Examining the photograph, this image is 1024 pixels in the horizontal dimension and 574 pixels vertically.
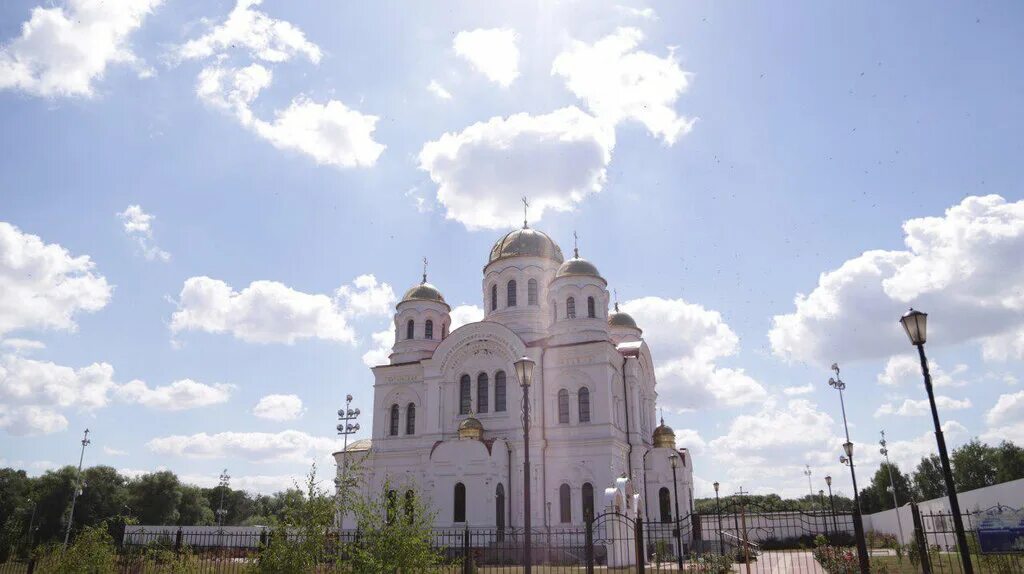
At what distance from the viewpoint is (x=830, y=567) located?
18438 millimetres

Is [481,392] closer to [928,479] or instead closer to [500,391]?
[500,391]

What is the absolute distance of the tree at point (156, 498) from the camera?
5756 centimetres

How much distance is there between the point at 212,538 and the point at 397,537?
3127cm

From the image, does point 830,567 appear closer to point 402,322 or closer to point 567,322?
→ point 567,322

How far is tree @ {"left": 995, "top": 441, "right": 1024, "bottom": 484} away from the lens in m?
51.6

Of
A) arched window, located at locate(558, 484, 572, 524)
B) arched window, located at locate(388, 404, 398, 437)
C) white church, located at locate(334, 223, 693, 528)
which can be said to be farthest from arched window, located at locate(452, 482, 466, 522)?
arched window, located at locate(388, 404, 398, 437)

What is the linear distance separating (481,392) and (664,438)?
30.1ft

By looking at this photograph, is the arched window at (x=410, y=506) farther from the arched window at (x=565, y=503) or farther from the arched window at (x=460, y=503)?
the arched window at (x=565, y=503)

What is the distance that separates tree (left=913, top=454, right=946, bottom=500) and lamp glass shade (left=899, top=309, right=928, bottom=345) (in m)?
61.6

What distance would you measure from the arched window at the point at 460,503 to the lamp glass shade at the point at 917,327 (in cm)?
2120

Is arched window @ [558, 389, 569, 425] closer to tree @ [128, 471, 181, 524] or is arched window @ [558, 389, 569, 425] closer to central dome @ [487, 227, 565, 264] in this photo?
central dome @ [487, 227, 565, 264]

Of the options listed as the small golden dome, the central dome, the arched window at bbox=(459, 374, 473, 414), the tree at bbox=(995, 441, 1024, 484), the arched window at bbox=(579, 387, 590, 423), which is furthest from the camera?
the tree at bbox=(995, 441, 1024, 484)

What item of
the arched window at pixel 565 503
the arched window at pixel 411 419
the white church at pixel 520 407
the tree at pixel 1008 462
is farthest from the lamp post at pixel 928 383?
the tree at pixel 1008 462

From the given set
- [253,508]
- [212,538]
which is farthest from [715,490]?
[253,508]
